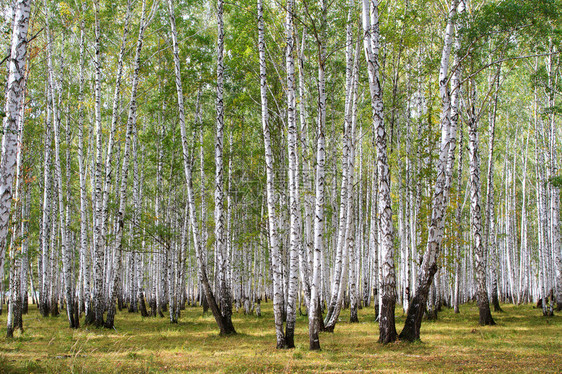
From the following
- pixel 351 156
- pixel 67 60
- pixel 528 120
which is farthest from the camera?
pixel 528 120

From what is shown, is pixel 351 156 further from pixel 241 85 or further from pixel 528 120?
pixel 528 120

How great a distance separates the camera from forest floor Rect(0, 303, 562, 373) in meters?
7.80

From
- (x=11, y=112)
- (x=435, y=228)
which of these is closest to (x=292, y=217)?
(x=435, y=228)

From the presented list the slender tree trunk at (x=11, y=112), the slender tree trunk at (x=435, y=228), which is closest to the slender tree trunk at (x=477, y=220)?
the slender tree trunk at (x=435, y=228)

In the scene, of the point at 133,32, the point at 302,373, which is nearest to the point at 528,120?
the point at 133,32

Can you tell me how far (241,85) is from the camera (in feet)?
60.2

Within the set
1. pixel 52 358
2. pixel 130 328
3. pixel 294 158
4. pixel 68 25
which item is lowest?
pixel 130 328

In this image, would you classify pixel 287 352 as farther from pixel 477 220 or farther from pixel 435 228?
pixel 477 220

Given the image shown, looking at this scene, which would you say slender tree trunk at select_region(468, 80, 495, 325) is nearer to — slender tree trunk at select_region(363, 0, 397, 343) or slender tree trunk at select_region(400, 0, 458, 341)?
slender tree trunk at select_region(400, 0, 458, 341)

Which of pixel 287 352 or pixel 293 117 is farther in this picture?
pixel 293 117

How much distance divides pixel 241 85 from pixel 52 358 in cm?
1276

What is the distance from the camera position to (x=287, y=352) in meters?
9.56

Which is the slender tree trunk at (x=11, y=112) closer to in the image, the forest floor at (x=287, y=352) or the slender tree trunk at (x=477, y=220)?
the forest floor at (x=287, y=352)

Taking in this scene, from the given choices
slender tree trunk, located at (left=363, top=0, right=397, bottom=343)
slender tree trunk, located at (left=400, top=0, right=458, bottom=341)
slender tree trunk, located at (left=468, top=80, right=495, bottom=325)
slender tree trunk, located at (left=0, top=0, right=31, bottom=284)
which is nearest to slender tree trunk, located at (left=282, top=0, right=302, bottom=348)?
slender tree trunk, located at (left=363, top=0, right=397, bottom=343)
